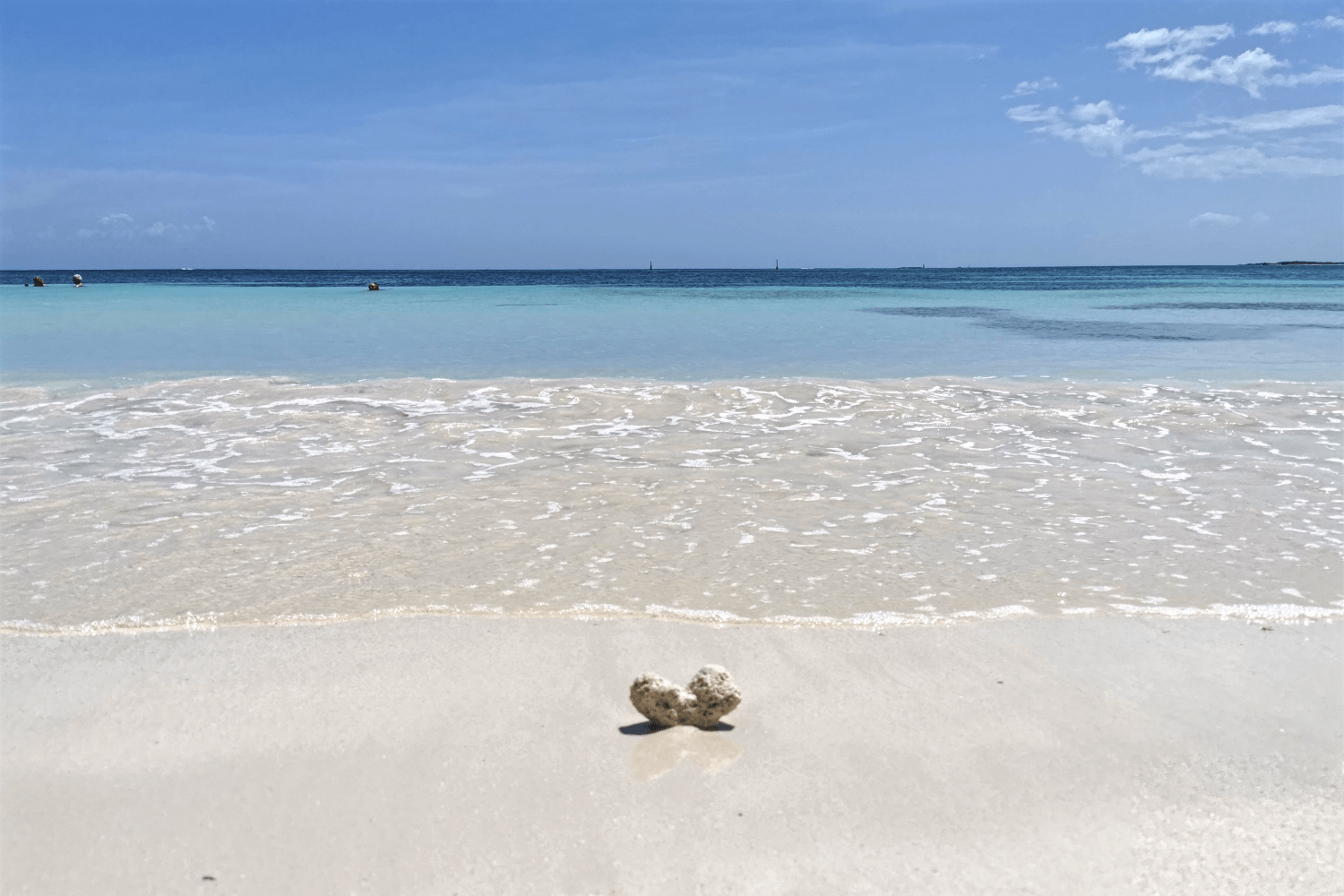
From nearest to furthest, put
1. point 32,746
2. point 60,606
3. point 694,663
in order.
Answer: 1. point 32,746
2. point 694,663
3. point 60,606

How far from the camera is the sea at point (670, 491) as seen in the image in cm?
427

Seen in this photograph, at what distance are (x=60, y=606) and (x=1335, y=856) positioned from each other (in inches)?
189

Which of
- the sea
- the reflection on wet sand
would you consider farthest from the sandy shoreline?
the sea

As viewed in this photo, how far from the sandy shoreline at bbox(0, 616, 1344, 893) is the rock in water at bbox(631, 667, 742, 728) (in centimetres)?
7

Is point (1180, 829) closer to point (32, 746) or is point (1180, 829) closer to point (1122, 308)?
point (32, 746)

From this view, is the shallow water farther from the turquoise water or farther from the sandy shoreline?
the turquoise water

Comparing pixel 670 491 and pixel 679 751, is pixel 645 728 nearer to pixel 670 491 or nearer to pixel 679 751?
pixel 679 751

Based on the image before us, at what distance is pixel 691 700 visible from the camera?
9.86 feet

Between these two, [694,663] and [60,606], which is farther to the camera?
[60,606]

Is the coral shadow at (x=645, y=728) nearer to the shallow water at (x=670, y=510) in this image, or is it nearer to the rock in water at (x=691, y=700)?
the rock in water at (x=691, y=700)

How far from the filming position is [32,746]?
2986mm

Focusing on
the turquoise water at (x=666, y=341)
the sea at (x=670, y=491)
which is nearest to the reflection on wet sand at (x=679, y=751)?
the sea at (x=670, y=491)

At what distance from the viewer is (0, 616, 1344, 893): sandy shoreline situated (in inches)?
94.1

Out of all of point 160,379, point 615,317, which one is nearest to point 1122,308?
point 615,317
